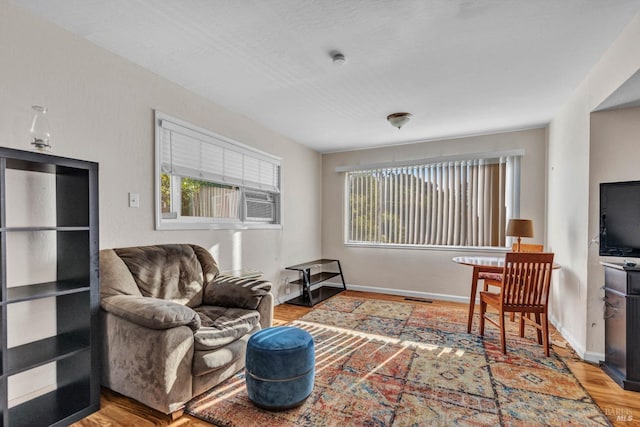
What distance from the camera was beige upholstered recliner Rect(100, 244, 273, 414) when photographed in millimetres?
1743

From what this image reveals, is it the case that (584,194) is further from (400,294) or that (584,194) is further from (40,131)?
(40,131)

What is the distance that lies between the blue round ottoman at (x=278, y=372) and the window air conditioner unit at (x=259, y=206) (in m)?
2.16

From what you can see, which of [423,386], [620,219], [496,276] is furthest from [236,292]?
[620,219]

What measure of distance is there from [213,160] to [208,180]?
9.3 inches

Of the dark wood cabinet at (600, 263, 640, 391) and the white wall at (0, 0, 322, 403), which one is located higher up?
the white wall at (0, 0, 322, 403)

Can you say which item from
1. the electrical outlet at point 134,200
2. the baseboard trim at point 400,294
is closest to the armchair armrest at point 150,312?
the electrical outlet at point 134,200

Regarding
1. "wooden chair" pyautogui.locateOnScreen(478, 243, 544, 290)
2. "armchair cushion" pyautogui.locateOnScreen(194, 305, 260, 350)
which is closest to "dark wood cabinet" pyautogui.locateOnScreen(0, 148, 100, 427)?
"armchair cushion" pyautogui.locateOnScreen(194, 305, 260, 350)

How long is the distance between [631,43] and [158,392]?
3.63 meters

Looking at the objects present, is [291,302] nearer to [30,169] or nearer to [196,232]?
[196,232]

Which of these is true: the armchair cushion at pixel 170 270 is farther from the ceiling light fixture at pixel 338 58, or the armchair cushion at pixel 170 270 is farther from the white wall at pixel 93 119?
the ceiling light fixture at pixel 338 58

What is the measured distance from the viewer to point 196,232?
3018 mm

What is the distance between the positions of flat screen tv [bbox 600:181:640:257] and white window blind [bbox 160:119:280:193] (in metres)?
3.49

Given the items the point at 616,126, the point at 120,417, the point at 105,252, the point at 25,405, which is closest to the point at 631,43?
the point at 616,126

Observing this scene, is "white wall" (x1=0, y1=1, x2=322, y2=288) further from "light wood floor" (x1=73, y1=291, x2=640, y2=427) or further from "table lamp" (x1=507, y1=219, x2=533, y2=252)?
"table lamp" (x1=507, y1=219, x2=533, y2=252)
